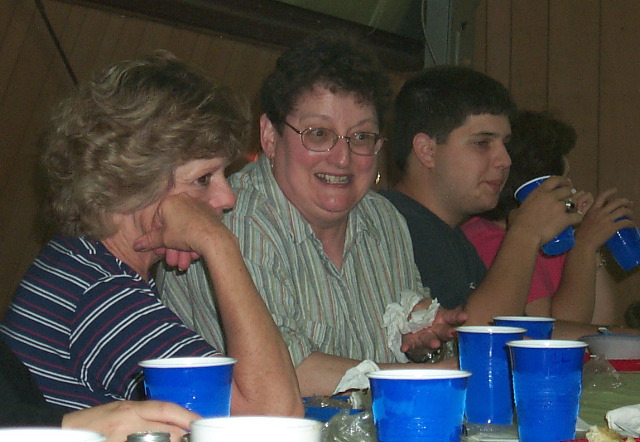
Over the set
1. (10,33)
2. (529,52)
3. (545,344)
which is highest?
(529,52)

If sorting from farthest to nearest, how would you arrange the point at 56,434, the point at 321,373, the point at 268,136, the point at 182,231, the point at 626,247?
1. the point at 626,247
2. the point at 268,136
3. the point at 321,373
4. the point at 182,231
5. the point at 56,434

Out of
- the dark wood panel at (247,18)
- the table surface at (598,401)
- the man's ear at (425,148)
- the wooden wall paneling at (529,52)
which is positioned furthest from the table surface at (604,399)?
the wooden wall paneling at (529,52)

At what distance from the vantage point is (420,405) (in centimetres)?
82

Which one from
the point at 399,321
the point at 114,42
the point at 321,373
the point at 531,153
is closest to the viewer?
the point at 321,373

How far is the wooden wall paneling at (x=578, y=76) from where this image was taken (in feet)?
13.1

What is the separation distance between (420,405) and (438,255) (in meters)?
1.50

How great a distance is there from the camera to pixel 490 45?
166 inches

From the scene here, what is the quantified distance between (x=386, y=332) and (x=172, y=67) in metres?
0.83

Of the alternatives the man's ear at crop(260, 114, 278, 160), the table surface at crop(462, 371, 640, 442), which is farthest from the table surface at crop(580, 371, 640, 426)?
the man's ear at crop(260, 114, 278, 160)

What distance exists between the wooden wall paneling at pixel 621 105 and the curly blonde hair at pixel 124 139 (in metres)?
2.91

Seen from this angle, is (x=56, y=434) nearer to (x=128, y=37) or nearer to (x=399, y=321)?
(x=399, y=321)

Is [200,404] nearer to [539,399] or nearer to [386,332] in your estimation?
[539,399]

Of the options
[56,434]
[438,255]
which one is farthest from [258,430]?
[438,255]

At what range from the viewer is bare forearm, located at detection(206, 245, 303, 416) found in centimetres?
124
